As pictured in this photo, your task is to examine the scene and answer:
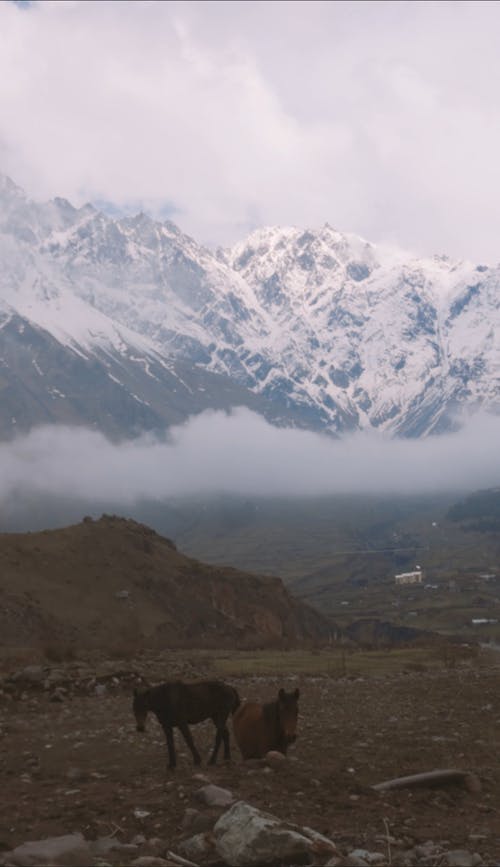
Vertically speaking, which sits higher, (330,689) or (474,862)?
(474,862)

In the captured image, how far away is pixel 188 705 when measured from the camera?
1639 centimetres

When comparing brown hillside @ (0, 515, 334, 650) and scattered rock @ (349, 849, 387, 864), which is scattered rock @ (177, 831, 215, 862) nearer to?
scattered rock @ (349, 849, 387, 864)

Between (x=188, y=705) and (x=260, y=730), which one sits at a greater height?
(x=188, y=705)

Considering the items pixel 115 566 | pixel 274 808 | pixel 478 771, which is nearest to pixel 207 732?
pixel 478 771

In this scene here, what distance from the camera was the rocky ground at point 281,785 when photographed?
37.6 feet

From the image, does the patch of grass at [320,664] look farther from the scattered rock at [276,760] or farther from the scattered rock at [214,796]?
the scattered rock at [214,796]

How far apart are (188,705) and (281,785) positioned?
257cm

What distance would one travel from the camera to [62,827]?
12.3 metres

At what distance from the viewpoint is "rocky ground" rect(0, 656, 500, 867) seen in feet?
37.6

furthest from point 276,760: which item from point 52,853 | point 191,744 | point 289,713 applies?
point 52,853

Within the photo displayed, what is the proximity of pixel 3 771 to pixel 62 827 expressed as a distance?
5467mm

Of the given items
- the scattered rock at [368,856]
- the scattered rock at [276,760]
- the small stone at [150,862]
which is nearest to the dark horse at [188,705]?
the scattered rock at [276,760]

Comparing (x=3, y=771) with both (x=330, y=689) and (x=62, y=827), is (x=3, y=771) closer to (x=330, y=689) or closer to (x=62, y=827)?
(x=62, y=827)

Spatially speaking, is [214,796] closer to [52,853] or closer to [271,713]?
[52,853]
